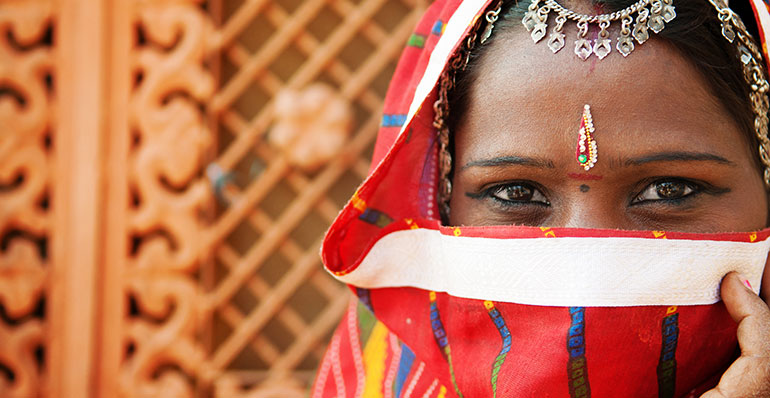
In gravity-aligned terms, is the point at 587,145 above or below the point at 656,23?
below

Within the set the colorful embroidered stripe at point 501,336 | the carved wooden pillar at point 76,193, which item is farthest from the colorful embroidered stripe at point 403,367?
the carved wooden pillar at point 76,193

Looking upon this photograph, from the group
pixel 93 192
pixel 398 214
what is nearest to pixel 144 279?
pixel 93 192

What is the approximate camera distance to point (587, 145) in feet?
2.75

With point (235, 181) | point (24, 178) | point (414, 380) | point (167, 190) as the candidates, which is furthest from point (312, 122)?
point (414, 380)

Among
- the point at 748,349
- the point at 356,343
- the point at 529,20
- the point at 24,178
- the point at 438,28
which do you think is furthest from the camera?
the point at 24,178

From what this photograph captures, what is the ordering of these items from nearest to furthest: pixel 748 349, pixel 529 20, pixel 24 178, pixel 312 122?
1. pixel 748 349
2. pixel 529 20
3. pixel 312 122
4. pixel 24 178

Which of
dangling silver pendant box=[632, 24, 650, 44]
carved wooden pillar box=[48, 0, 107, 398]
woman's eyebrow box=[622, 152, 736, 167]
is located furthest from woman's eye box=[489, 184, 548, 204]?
carved wooden pillar box=[48, 0, 107, 398]

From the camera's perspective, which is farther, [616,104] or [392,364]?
[392,364]

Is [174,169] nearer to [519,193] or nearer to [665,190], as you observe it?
[519,193]

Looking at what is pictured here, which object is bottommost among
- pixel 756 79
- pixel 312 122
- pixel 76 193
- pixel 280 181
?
pixel 280 181

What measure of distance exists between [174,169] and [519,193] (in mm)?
2035

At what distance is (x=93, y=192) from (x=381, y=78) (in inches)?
48.4

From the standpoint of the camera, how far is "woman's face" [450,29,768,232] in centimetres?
84

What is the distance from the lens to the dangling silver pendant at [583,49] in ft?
2.82
